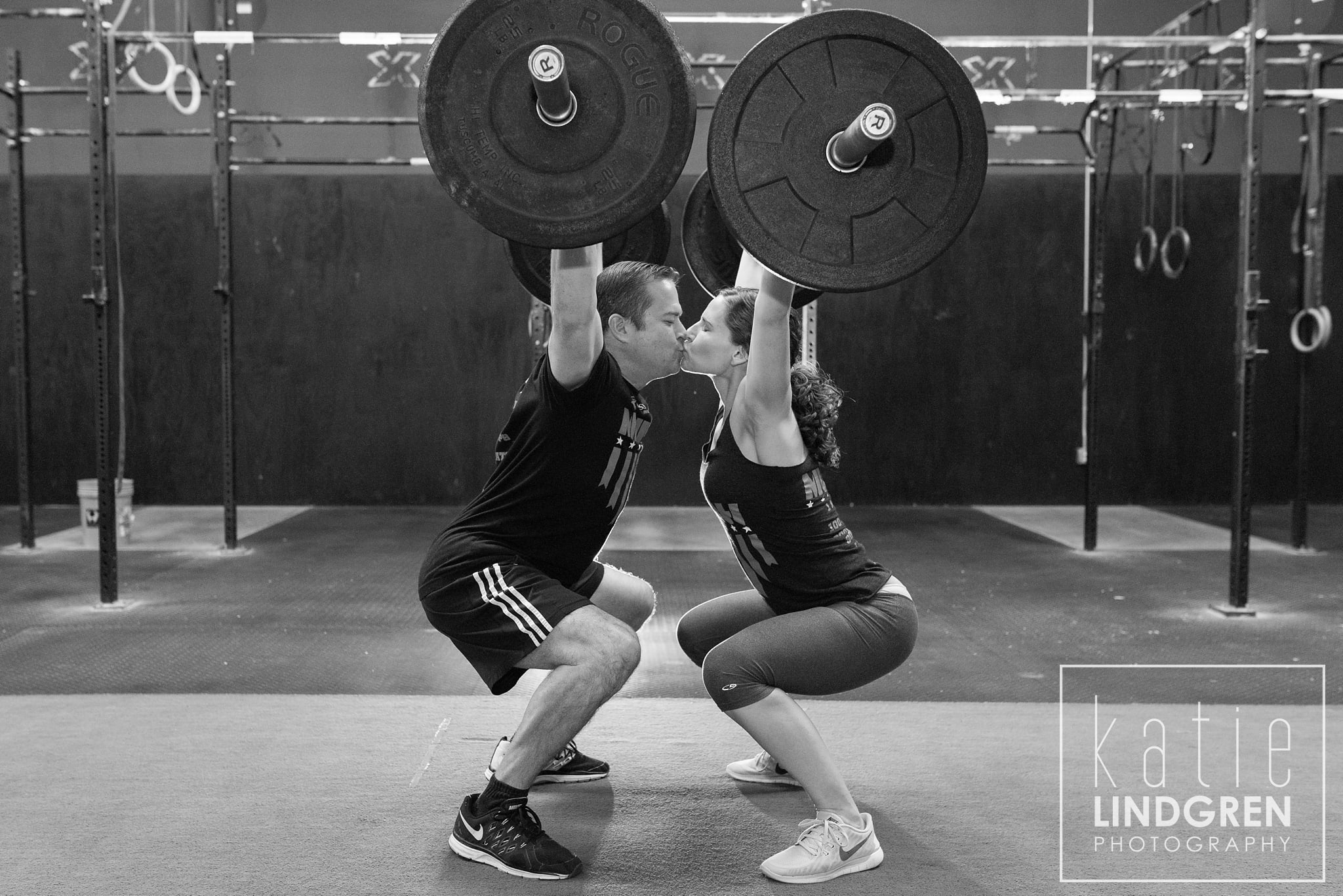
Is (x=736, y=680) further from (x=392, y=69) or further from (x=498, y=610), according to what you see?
(x=392, y=69)

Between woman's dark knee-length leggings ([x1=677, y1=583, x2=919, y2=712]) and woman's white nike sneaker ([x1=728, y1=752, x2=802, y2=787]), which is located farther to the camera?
woman's white nike sneaker ([x1=728, y1=752, x2=802, y2=787])

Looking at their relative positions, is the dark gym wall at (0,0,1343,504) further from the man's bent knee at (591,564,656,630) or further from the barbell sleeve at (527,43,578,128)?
the barbell sleeve at (527,43,578,128)

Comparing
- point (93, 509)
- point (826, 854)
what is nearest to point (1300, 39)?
point (826, 854)

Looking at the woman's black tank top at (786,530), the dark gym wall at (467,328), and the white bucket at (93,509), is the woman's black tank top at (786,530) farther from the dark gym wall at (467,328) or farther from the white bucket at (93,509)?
the dark gym wall at (467,328)

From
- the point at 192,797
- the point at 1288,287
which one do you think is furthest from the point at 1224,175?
the point at 192,797

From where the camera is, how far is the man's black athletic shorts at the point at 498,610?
2074mm


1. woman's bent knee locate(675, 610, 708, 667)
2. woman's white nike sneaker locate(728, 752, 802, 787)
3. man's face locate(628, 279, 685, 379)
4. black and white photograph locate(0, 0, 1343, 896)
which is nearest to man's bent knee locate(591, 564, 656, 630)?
black and white photograph locate(0, 0, 1343, 896)

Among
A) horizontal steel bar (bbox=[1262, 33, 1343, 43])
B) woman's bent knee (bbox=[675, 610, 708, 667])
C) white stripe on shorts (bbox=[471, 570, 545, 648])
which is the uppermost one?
horizontal steel bar (bbox=[1262, 33, 1343, 43])

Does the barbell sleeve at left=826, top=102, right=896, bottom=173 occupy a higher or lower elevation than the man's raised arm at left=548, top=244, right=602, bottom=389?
higher

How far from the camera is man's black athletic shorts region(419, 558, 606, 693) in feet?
6.81

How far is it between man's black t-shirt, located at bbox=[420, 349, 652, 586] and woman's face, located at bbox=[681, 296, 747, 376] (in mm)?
141

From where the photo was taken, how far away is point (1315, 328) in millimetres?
5402

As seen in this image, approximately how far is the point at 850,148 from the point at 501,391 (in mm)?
5522

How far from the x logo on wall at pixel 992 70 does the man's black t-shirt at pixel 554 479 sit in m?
5.20
